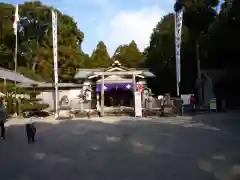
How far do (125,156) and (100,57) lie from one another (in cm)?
5557

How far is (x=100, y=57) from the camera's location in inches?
2549

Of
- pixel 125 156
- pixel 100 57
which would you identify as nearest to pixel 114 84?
pixel 125 156

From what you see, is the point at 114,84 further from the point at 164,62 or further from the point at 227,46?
the point at 164,62

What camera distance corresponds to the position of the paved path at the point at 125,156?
7.60m

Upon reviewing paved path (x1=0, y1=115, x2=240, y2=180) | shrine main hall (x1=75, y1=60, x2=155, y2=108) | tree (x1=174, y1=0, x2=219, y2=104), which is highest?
tree (x1=174, y1=0, x2=219, y2=104)

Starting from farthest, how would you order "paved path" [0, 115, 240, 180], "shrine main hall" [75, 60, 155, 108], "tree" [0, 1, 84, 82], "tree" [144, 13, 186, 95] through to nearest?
"tree" [0, 1, 84, 82], "tree" [144, 13, 186, 95], "shrine main hall" [75, 60, 155, 108], "paved path" [0, 115, 240, 180]

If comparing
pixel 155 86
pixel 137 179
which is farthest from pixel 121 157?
pixel 155 86

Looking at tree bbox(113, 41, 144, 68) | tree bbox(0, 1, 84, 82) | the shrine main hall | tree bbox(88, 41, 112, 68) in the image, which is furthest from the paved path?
tree bbox(88, 41, 112, 68)

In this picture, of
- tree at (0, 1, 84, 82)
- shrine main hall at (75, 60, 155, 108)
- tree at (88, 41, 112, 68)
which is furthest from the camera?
tree at (88, 41, 112, 68)

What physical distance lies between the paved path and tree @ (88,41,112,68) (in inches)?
1825

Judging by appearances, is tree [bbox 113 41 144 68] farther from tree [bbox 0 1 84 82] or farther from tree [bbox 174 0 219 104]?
tree [bbox 174 0 219 104]

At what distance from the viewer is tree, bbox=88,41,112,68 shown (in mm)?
61031

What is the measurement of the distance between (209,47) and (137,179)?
29772mm

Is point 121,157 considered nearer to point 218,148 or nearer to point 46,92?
point 218,148
